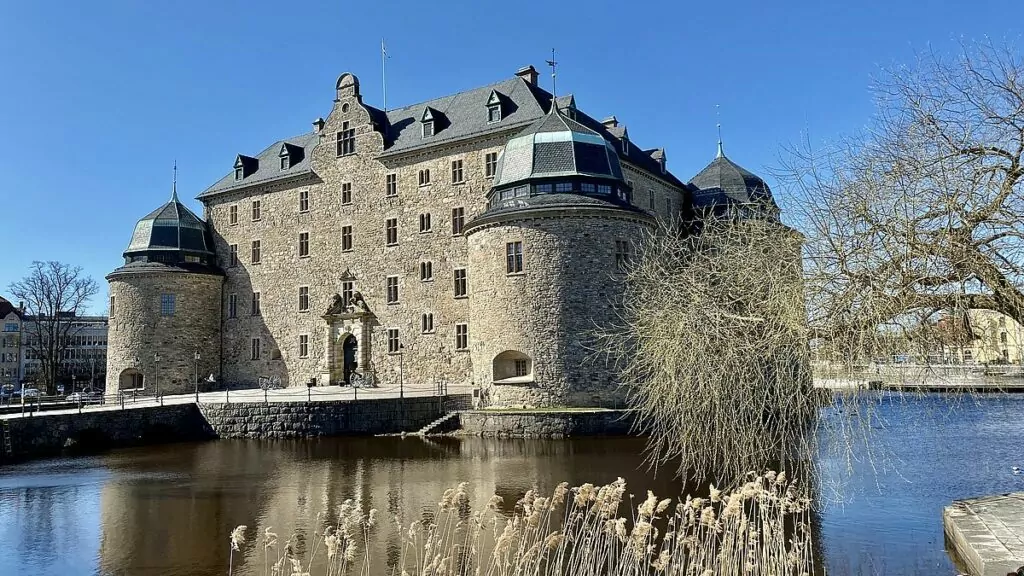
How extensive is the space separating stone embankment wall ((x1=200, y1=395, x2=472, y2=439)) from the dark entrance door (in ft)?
25.0

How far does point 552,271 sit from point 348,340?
40.2ft

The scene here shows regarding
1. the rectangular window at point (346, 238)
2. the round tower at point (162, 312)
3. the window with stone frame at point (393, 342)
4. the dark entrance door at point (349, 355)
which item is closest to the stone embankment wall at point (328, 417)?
the window with stone frame at point (393, 342)

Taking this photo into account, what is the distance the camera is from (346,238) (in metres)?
33.0

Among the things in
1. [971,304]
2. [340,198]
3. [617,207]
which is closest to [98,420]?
[340,198]

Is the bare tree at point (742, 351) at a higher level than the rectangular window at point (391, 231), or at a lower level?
lower

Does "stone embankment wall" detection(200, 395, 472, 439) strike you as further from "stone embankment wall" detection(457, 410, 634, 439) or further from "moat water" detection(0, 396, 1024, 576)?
"stone embankment wall" detection(457, 410, 634, 439)

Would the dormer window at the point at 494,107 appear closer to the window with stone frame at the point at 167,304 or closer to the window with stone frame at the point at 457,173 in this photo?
the window with stone frame at the point at 457,173

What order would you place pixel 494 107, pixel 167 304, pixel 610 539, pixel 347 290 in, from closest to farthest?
1. pixel 610 539
2. pixel 494 107
3. pixel 347 290
4. pixel 167 304

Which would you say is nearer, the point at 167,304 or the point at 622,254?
the point at 622,254

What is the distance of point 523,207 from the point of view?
80.3 feet

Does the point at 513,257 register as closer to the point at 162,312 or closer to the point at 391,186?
the point at 391,186

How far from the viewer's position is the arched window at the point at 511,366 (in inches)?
968

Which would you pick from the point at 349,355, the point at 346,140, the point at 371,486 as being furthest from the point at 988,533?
the point at 346,140

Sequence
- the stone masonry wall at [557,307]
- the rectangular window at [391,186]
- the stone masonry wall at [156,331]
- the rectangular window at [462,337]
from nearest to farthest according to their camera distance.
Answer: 1. the stone masonry wall at [557,307]
2. the rectangular window at [462,337]
3. the rectangular window at [391,186]
4. the stone masonry wall at [156,331]
